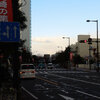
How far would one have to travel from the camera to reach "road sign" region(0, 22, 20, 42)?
325 inches

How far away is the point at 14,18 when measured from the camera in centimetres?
924

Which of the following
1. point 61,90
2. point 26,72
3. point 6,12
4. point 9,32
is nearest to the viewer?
point 9,32

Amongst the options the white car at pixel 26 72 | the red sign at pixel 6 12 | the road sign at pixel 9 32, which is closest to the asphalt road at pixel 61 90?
the white car at pixel 26 72

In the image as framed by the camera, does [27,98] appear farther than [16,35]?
Yes

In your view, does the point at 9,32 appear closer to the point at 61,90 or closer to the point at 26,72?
the point at 61,90

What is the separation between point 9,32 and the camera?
835 cm

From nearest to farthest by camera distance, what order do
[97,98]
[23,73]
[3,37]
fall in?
[3,37]
[97,98]
[23,73]

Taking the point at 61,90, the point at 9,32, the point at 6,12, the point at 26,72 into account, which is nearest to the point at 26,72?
the point at 26,72

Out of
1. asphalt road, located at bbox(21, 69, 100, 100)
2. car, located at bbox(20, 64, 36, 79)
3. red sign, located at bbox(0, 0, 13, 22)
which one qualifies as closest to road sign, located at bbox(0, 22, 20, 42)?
red sign, located at bbox(0, 0, 13, 22)

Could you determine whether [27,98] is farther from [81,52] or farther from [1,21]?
[81,52]

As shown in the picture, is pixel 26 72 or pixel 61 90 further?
pixel 26 72

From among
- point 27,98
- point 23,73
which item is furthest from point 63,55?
point 27,98

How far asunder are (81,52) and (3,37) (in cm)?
14540

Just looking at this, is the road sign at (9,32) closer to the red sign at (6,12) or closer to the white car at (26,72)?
the red sign at (6,12)
